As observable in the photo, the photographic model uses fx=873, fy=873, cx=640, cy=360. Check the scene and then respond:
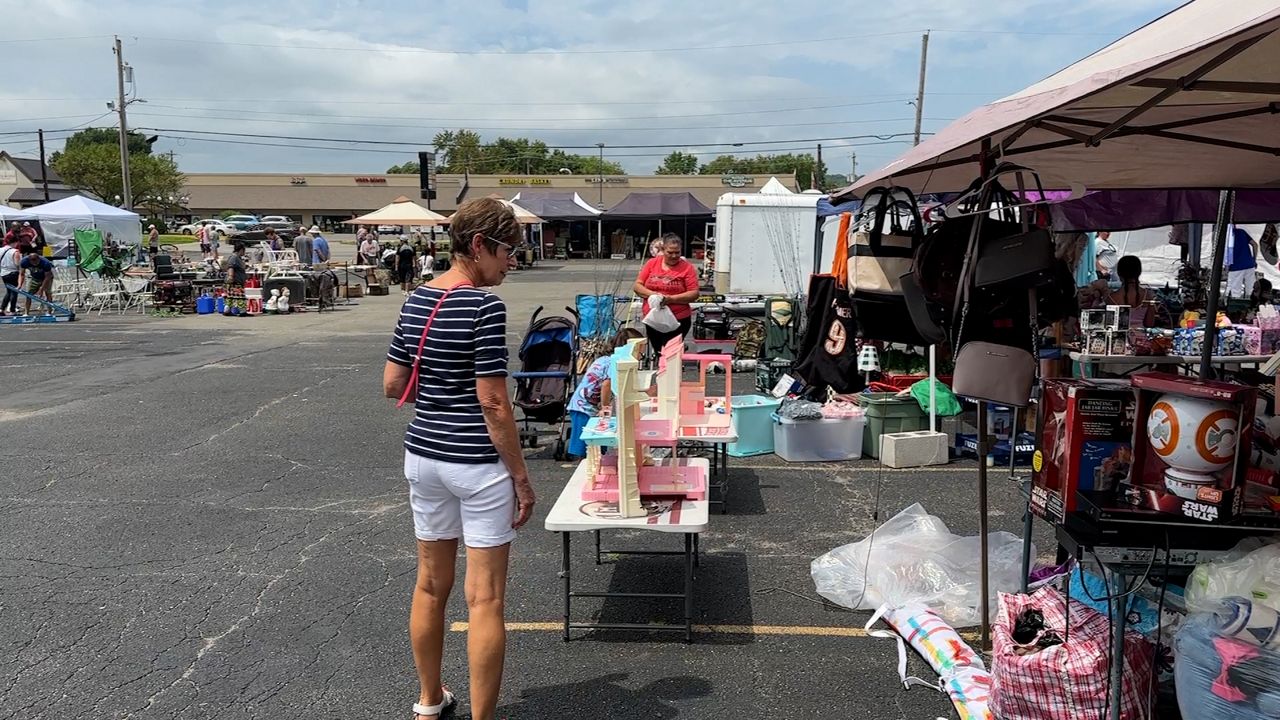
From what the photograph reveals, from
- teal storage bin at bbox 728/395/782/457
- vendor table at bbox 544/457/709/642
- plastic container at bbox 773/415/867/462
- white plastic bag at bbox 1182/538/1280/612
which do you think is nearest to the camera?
white plastic bag at bbox 1182/538/1280/612

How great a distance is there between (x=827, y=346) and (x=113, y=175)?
196 ft

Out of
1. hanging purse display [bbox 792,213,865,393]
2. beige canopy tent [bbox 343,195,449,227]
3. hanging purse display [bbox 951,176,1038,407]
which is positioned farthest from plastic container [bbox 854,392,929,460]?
beige canopy tent [bbox 343,195,449,227]

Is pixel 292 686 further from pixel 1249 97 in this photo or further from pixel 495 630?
pixel 1249 97

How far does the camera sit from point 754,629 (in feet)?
13.4

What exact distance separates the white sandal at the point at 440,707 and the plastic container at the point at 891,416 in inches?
184

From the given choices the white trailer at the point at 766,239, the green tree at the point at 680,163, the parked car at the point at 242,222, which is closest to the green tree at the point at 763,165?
the green tree at the point at 680,163

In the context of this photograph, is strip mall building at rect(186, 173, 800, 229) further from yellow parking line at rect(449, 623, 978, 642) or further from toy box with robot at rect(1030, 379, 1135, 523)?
toy box with robot at rect(1030, 379, 1135, 523)

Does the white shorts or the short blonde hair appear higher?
the short blonde hair

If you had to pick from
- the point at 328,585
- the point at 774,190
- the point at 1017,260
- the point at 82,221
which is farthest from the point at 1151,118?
the point at 82,221

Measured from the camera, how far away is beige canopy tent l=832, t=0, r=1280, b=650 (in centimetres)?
220

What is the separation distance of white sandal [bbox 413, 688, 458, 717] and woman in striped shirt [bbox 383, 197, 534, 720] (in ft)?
0.58

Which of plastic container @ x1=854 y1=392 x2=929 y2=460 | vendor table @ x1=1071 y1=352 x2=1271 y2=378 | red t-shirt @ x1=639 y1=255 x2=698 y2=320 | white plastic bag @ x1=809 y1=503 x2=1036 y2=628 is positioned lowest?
white plastic bag @ x1=809 y1=503 x2=1036 y2=628

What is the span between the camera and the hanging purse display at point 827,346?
29.1ft

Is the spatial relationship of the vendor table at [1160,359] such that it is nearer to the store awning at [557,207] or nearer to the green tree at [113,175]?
the store awning at [557,207]
